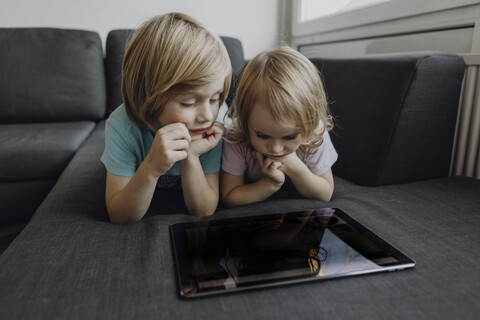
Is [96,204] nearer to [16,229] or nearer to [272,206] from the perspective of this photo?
[272,206]

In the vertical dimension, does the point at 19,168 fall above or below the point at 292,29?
→ below

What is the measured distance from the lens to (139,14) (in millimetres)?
2260

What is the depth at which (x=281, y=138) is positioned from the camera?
79 cm

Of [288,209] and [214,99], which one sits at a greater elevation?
[214,99]

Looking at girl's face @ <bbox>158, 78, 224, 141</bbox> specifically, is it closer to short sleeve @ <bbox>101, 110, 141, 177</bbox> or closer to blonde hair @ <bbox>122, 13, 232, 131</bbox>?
blonde hair @ <bbox>122, 13, 232, 131</bbox>

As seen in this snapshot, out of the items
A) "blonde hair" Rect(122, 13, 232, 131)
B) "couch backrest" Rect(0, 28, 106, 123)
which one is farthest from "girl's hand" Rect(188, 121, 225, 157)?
"couch backrest" Rect(0, 28, 106, 123)

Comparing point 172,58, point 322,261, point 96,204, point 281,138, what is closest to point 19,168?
point 96,204

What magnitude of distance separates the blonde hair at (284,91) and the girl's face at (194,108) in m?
0.07

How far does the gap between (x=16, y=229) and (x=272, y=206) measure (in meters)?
1.22

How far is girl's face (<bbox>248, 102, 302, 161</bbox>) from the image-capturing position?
0.75 meters

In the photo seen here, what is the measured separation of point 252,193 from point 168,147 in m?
0.26

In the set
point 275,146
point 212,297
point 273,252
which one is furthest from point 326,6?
point 212,297

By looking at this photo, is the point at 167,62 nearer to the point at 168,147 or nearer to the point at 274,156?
the point at 168,147

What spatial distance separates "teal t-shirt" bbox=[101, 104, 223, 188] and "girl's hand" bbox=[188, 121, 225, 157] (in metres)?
0.06
